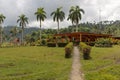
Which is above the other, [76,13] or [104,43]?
[76,13]

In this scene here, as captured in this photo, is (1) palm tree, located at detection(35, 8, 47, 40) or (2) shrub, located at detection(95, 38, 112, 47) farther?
(1) palm tree, located at detection(35, 8, 47, 40)

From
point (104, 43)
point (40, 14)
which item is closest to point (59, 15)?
point (40, 14)

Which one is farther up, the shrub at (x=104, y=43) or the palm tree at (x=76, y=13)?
the palm tree at (x=76, y=13)

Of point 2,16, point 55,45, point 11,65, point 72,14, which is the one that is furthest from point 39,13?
point 11,65

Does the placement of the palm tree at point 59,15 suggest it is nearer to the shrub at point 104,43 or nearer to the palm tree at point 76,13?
the palm tree at point 76,13

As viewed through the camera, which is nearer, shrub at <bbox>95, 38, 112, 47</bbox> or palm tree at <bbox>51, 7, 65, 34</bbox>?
shrub at <bbox>95, 38, 112, 47</bbox>

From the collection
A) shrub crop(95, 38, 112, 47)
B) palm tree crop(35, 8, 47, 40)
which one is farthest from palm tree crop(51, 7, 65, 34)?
shrub crop(95, 38, 112, 47)

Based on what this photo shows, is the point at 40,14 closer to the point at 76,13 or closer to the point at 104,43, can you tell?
the point at 76,13

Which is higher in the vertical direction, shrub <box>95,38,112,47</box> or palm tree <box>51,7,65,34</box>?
palm tree <box>51,7,65,34</box>

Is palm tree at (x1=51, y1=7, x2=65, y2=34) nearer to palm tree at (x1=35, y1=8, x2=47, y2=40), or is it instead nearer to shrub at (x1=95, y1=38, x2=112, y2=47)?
palm tree at (x1=35, y1=8, x2=47, y2=40)

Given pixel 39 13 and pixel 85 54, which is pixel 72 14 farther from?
pixel 85 54

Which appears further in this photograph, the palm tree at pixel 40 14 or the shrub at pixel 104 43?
the palm tree at pixel 40 14

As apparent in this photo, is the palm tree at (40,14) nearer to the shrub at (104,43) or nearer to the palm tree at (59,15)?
the palm tree at (59,15)

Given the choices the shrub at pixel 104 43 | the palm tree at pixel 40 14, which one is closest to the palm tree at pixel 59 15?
the palm tree at pixel 40 14
